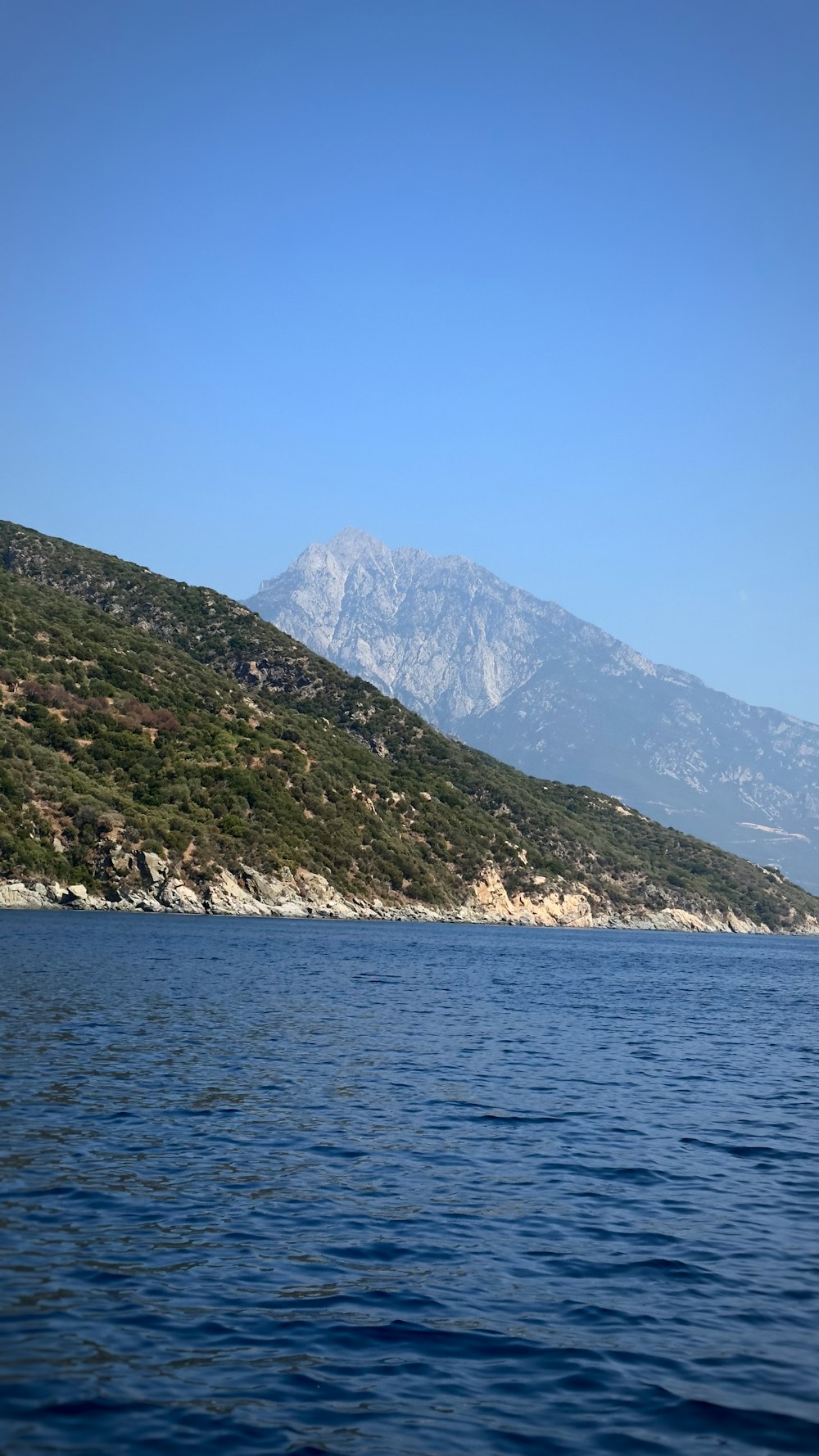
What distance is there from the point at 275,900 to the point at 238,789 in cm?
1165

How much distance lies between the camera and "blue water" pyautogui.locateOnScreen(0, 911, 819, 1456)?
10.8 metres

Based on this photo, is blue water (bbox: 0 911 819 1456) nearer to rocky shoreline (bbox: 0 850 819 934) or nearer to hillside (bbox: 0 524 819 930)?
rocky shoreline (bbox: 0 850 819 934)

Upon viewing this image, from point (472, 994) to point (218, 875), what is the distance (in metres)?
53.9

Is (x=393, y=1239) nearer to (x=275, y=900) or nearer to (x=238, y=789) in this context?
(x=275, y=900)

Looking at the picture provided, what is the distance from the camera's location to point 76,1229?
15227 millimetres

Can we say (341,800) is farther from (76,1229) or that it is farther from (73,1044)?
(76,1229)

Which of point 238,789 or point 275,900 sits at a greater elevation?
point 238,789

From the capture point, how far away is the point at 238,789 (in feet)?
372

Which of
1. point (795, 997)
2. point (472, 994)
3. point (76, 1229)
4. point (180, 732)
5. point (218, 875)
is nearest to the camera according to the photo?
point (76, 1229)

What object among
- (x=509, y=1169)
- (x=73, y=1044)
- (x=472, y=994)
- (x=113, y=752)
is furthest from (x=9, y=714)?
(x=509, y=1169)

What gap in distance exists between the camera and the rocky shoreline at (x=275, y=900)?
294ft

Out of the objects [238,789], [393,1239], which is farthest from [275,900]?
[393,1239]

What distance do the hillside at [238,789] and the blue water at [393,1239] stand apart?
6111 centimetres

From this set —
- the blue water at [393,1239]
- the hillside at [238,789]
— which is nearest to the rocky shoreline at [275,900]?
the hillside at [238,789]
